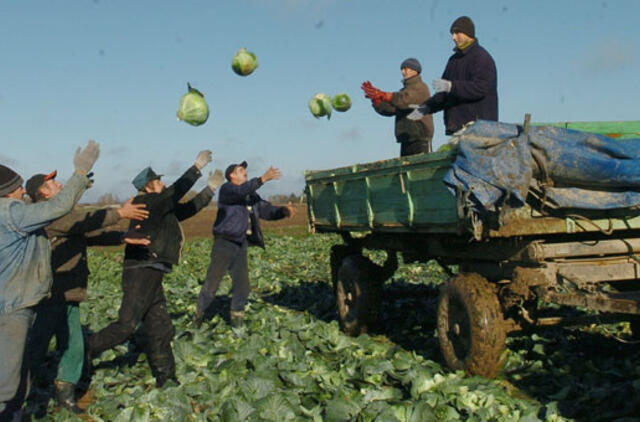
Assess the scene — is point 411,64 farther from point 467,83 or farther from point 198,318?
point 198,318

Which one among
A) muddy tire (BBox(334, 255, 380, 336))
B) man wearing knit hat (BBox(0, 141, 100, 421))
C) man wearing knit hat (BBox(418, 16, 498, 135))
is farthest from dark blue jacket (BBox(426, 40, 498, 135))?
man wearing knit hat (BBox(0, 141, 100, 421))

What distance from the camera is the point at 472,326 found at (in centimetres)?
537

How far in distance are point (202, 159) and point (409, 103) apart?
9.31ft

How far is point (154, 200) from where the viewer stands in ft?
20.0

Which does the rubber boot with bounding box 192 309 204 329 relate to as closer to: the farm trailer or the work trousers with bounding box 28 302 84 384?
the work trousers with bounding box 28 302 84 384

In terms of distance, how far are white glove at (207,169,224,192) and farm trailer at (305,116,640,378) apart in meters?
1.56

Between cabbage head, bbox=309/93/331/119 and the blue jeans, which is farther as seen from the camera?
cabbage head, bbox=309/93/331/119

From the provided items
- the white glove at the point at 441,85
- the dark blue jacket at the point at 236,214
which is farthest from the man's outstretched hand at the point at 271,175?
the white glove at the point at 441,85

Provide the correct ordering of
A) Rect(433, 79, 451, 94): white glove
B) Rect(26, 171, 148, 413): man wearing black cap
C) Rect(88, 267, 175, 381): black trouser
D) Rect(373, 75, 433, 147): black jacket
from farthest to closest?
Rect(373, 75, 433, 147): black jacket < Rect(433, 79, 451, 94): white glove < Rect(88, 267, 175, 381): black trouser < Rect(26, 171, 148, 413): man wearing black cap

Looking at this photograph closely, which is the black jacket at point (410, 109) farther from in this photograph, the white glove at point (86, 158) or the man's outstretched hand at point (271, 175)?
the white glove at point (86, 158)

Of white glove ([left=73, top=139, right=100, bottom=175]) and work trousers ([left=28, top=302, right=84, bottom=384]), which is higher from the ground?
white glove ([left=73, top=139, right=100, bottom=175])

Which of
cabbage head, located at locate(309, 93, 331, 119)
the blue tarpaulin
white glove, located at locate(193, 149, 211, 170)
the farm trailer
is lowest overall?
the farm trailer

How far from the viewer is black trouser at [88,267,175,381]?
19.8 ft

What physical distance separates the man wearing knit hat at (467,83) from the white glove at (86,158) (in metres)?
3.54
